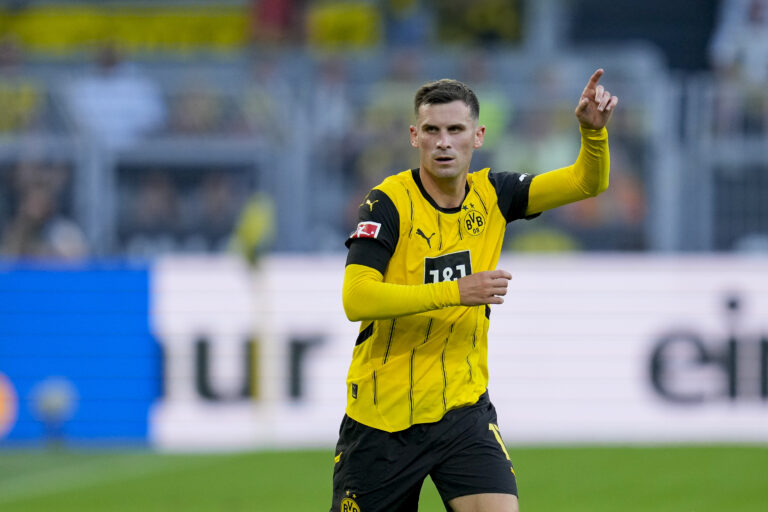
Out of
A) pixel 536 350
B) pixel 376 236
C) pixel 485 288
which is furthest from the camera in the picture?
pixel 536 350

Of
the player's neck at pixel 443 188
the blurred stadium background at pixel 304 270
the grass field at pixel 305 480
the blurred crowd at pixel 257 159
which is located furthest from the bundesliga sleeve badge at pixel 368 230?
the blurred crowd at pixel 257 159

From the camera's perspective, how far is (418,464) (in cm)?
499

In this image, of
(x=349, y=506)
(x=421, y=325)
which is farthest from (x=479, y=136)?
(x=349, y=506)

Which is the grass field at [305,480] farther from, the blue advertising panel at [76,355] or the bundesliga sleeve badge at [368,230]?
the bundesliga sleeve badge at [368,230]

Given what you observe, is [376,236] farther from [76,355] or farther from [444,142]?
[76,355]

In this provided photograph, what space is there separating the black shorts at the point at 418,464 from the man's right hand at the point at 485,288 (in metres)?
0.65

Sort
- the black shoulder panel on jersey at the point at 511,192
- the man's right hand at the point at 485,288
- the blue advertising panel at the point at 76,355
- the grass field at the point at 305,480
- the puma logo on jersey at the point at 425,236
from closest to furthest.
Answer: the man's right hand at the point at 485,288 < the puma logo on jersey at the point at 425,236 < the black shoulder panel on jersey at the point at 511,192 < the grass field at the point at 305,480 < the blue advertising panel at the point at 76,355

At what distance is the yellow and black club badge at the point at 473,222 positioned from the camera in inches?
199

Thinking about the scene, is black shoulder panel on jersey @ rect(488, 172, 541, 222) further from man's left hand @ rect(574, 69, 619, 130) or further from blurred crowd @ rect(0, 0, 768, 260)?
blurred crowd @ rect(0, 0, 768, 260)

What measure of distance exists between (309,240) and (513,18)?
5706 millimetres

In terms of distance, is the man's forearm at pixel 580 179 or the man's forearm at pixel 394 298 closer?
the man's forearm at pixel 394 298

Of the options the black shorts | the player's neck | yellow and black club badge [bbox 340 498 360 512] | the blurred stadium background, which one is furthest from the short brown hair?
the blurred stadium background

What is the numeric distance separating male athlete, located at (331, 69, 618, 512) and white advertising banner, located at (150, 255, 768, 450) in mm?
7231

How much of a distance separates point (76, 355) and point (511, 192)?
842 centimetres
